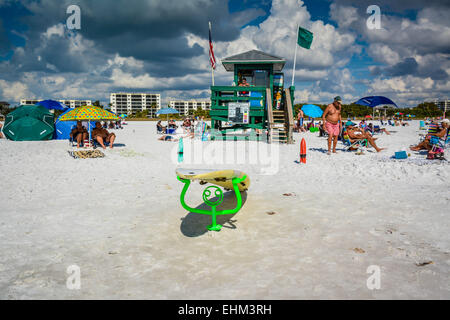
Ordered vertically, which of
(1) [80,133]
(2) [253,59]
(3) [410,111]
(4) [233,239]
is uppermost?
(3) [410,111]

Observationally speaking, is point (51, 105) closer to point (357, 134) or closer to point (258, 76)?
point (258, 76)

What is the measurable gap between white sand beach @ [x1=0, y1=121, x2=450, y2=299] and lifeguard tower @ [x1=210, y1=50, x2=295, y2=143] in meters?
8.86

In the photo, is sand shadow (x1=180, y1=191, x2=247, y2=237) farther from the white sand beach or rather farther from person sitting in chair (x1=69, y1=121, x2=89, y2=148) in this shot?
person sitting in chair (x1=69, y1=121, x2=89, y2=148)

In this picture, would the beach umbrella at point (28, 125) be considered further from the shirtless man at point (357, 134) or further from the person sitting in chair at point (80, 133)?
the shirtless man at point (357, 134)

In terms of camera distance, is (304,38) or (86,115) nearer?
(86,115)

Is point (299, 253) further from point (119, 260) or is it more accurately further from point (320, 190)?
point (320, 190)

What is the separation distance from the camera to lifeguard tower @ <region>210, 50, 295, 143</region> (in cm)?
1639

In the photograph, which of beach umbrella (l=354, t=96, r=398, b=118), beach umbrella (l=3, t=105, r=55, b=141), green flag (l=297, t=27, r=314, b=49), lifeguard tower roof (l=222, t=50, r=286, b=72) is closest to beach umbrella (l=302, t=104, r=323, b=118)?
beach umbrella (l=354, t=96, r=398, b=118)

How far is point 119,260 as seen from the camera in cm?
353

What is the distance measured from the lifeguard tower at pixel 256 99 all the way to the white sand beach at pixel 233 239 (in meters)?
8.86

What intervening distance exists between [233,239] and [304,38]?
Result: 52.4 ft

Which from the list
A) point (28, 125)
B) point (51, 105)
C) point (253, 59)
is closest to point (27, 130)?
point (28, 125)

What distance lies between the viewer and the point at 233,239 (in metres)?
4.18

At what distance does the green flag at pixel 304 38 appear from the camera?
1681cm
